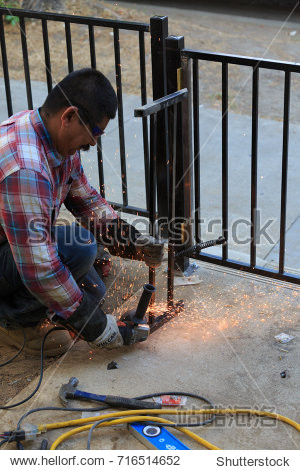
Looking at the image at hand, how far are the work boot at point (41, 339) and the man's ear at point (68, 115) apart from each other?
1.06m

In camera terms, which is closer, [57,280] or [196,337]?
[57,280]

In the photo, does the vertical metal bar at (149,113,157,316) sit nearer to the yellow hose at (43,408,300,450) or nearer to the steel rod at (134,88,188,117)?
the steel rod at (134,88,188,117)

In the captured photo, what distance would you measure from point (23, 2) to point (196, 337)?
7570mm

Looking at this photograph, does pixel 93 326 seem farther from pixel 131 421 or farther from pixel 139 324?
pixel 131 421

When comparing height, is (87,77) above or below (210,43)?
above

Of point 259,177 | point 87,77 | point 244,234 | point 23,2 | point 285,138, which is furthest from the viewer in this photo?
point 23,2

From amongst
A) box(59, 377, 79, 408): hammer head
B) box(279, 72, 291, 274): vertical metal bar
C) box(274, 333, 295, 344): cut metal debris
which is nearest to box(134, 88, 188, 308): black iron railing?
box(279, 72, 291, 274): vertical metal bar

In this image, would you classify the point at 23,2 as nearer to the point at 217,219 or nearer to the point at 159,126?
the point at 217,219

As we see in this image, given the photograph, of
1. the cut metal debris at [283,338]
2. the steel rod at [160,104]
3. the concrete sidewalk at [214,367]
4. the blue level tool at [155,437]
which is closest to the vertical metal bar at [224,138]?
the steel rod at [160,104]

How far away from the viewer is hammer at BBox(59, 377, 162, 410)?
274 cm

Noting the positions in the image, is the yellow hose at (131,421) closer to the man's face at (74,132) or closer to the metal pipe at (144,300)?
the metal pipe at (144,300)

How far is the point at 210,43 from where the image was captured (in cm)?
866
